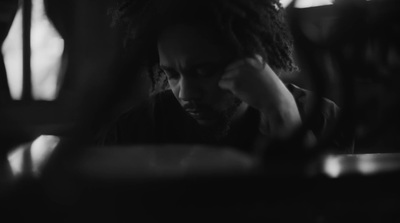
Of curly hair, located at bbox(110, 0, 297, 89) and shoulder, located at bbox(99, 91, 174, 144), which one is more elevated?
curly hair, located at bbox(110, 0, 297, 89)

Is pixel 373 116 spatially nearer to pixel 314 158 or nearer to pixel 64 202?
pixel 314 158

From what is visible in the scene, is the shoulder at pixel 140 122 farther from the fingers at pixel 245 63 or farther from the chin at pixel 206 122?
the fingers at pixel 245 63

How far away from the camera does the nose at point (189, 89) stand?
803 mm

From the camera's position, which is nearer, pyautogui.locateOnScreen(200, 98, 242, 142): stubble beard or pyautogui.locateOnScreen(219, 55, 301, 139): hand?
pyautogui.locateOnScreen(219, 55, 301, 139): hand

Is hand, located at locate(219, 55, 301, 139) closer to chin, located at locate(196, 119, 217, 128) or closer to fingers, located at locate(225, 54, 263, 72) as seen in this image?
fingers, located at locate(225, 54, 263, 72)

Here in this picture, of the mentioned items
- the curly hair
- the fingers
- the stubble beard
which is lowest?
the stubble beard

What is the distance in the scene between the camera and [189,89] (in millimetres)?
804

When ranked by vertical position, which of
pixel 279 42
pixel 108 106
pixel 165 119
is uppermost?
pixel 108 106

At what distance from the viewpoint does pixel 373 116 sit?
39cm

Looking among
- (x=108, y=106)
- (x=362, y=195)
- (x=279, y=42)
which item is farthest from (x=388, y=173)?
(x=279, y=42)

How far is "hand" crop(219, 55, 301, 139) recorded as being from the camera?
2.50ft

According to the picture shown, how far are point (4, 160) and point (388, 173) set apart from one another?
24 cm

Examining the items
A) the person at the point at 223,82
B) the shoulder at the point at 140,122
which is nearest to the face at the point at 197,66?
the person at the point at 223,82

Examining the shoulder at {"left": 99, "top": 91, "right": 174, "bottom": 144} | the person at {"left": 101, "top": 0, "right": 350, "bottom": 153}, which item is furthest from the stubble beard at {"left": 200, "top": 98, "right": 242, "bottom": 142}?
the shoulder at {"left": 99, "top": 91, "right": 174, "bottom": 144}
